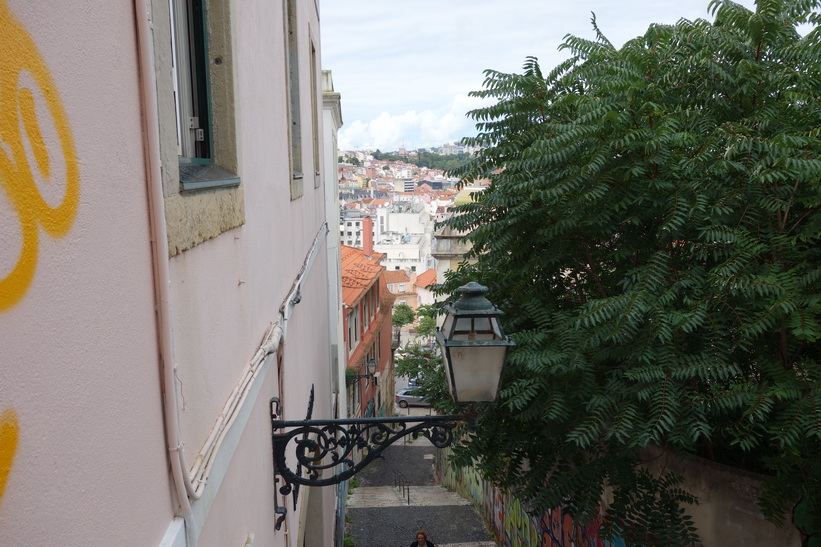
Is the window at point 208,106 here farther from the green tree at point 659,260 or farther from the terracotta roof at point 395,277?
the terracotta roof at point 395,277

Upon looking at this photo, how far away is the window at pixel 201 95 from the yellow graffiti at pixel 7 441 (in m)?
1.77

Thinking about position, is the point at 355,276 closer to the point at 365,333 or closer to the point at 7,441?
the point at 365,333

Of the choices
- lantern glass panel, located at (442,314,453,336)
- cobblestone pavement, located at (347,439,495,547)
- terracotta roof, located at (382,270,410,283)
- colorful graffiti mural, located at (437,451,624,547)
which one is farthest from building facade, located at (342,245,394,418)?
terracotta roof, located at (382,270,410,283)

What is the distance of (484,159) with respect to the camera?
6.70 m

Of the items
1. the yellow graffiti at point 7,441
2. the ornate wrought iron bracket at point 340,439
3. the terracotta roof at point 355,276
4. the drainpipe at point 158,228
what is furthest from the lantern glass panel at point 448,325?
the terracotta roof at point 355,276

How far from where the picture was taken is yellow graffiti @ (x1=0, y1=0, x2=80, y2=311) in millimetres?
1031

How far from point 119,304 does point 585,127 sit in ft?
14.7

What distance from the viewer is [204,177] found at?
253cm

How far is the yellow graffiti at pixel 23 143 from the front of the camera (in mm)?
1031

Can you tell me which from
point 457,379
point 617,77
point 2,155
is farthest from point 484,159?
point 2,155

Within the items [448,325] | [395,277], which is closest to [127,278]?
[448,325]

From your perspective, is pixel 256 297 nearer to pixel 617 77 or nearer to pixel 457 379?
pixel 457 379

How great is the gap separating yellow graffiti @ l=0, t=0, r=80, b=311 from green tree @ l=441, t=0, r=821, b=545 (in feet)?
13.2

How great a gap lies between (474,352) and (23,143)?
106 inches
